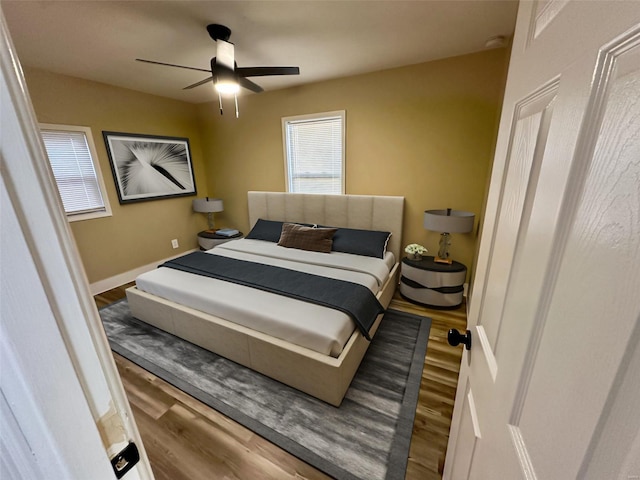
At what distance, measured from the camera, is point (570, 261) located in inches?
14.9

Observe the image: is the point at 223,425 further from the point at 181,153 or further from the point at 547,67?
the point at 181,153

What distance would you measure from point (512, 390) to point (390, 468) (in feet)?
3.88

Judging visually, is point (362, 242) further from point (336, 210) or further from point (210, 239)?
point (210, 239)

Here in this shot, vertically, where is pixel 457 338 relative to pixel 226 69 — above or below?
below

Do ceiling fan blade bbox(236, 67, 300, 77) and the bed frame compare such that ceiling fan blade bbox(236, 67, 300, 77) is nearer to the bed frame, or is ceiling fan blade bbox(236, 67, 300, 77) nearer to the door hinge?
the bed frame

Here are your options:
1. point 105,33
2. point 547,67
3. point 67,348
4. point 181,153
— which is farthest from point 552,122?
point 181,153

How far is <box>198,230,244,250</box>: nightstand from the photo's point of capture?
13.1 ft

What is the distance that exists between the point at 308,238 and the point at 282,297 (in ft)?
3.92

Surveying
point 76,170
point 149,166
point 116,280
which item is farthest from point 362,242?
point 76,170

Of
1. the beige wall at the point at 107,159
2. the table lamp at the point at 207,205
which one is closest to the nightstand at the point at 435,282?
the table lamp at the point at 207,205

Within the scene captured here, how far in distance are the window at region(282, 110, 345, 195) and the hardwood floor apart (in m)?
2.47

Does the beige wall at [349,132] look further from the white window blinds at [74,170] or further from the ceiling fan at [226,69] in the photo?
the ceiling fan at [226,69]

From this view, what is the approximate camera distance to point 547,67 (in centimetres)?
51

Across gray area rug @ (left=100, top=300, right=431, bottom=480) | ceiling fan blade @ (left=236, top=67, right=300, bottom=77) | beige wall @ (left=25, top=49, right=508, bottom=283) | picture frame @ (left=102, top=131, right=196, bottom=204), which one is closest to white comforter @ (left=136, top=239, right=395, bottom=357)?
gray area rug @ (left=100, top=300, right=431, bottom=480)
